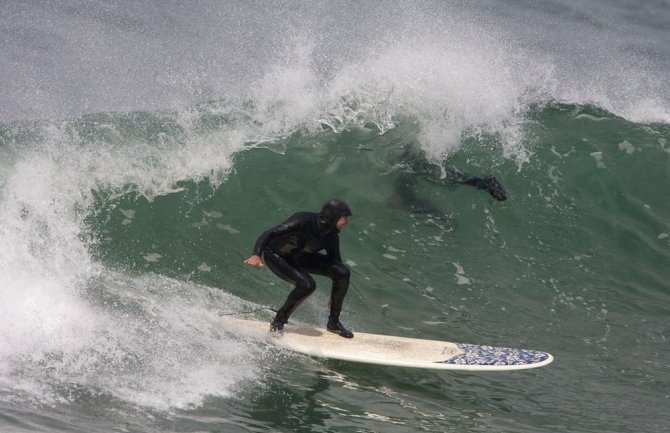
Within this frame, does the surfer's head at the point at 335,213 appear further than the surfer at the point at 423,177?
No

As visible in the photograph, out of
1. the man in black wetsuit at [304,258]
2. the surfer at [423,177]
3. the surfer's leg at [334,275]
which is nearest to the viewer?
the man in black wetsuit at [304,258]

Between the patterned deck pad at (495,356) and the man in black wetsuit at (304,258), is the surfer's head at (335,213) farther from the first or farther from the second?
the patterned deck pad at (495,356)

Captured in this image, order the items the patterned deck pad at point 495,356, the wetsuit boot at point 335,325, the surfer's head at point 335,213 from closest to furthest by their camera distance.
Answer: the surfer's head at point 335,213
the patterned deck pad at point 495,356
the wetsuit boot at point 335,325

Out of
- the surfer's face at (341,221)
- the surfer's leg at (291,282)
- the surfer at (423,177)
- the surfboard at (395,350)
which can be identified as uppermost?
the surfer at (423,177)

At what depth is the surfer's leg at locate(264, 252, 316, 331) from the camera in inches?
323

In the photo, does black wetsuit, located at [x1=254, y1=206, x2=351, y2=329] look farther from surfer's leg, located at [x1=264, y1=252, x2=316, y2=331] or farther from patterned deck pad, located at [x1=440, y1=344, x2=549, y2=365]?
patterned deck pad, located at [x1=440, y1=344, x2=549, y2=365]

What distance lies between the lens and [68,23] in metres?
23.0

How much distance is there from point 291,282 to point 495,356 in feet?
6.68

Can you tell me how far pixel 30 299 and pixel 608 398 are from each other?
210 inches

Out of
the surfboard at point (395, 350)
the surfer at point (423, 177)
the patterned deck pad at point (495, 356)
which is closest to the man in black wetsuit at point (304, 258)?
the surfboard at point (395, 350)

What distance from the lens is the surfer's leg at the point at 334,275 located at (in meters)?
8.25

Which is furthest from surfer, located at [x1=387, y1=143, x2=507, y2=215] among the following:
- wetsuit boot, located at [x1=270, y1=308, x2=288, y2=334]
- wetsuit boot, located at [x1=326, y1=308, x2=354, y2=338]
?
wetsuit boot, located at [x1=270, y1=308, x2=288, y2=334]

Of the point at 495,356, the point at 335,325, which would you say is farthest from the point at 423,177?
the point at 495,356

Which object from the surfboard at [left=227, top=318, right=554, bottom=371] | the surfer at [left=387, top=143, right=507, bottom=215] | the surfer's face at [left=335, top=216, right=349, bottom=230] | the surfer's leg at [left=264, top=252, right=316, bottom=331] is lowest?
the surfboard at [left=227, top=318, right=554, bottom=371]
